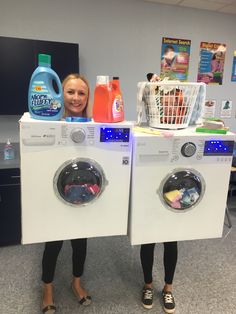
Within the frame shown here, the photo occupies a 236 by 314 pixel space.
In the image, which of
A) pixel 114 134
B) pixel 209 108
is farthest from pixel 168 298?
pixel 209 108

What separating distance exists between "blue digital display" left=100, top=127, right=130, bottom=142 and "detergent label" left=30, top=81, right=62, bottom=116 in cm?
24

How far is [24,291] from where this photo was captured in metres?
1.88

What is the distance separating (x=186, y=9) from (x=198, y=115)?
2237 millimetres

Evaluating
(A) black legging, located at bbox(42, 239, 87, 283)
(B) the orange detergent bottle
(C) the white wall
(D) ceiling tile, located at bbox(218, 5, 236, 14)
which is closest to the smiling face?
(B) the orange detergent bottle

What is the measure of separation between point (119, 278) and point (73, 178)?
46.4 inches

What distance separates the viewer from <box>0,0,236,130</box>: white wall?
8.85 feet

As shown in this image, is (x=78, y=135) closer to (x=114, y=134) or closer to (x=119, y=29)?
(x=114, y=134)

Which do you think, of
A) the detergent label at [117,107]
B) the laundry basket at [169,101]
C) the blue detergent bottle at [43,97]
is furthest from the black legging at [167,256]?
the blue detergent bottle at [43,97]

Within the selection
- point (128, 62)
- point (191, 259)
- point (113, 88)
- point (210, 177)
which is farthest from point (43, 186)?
point (128, 62)

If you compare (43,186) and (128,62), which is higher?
(128,62)

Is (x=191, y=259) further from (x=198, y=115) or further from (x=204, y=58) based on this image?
(x=204, y=58)

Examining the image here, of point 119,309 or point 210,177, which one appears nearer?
point 210,177

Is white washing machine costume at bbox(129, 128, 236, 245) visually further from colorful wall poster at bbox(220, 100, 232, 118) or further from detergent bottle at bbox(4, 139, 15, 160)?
colorful wall poster at bbox(220, 100, 232, 118)

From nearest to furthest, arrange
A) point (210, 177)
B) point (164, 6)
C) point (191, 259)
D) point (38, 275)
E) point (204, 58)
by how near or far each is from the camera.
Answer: point (210, 177) < point (38, 275) < point (191, 259) < point (164, 6) < point (204, 58)
